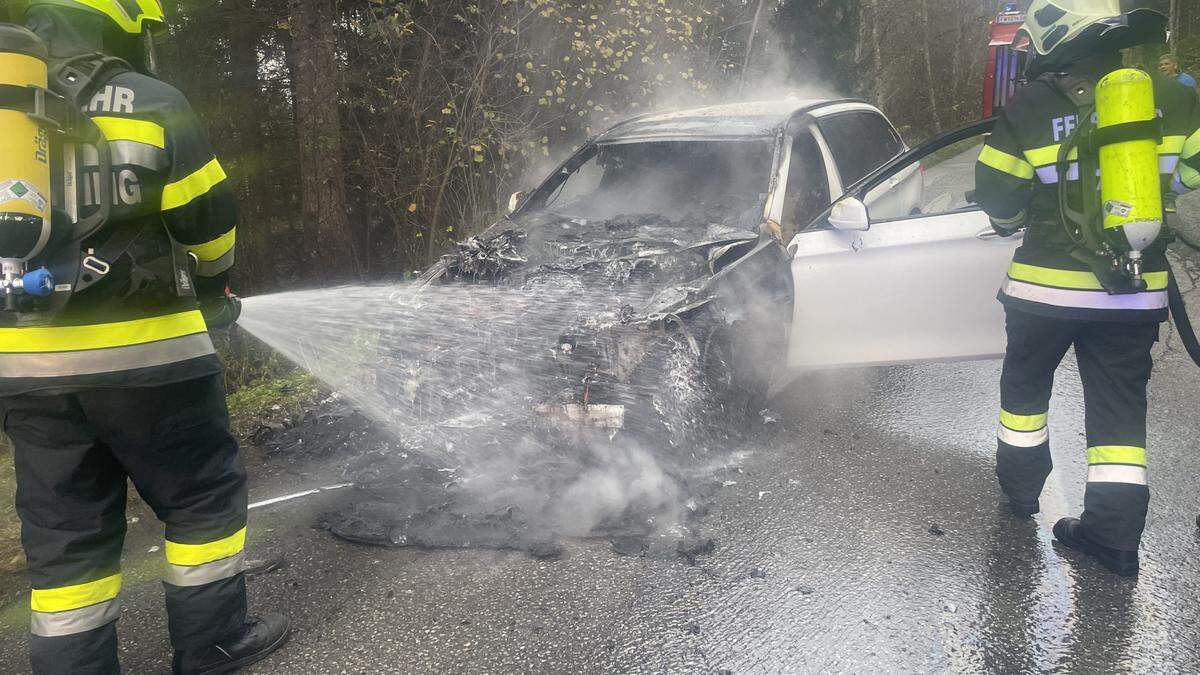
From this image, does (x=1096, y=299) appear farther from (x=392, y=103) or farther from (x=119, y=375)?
(x=392, y=103)

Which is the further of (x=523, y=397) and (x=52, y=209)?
(x=523, y=397)

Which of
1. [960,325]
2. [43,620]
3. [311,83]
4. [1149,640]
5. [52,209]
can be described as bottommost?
[1149,640]

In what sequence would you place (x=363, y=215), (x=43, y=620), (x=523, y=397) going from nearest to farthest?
(x=43, y=620)
(x=523, y=397)
(x=363, y=215)

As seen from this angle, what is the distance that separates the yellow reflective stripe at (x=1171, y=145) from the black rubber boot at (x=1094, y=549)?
144cm

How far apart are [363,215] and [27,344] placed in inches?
255

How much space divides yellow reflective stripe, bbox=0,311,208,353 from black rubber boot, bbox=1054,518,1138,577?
339cm

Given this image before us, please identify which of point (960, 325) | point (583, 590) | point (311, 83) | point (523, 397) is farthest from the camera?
point (311, 83)

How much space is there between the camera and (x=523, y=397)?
390 cm

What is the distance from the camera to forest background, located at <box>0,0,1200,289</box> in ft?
22.0

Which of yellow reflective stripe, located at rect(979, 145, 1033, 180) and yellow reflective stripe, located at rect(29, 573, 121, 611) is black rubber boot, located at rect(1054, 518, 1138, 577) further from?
yellow reflective stripe, located at rect(29, 573, 121, 611)

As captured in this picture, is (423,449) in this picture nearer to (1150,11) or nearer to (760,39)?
(1150,11)

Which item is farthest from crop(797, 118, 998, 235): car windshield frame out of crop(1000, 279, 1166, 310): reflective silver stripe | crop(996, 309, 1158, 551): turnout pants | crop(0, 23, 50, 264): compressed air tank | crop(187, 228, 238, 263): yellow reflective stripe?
crop(0, 23, 50, 264): compressed air tank

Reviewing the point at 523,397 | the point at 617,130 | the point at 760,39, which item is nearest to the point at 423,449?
the point at 523,397

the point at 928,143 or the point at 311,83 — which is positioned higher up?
the point at 311,83
